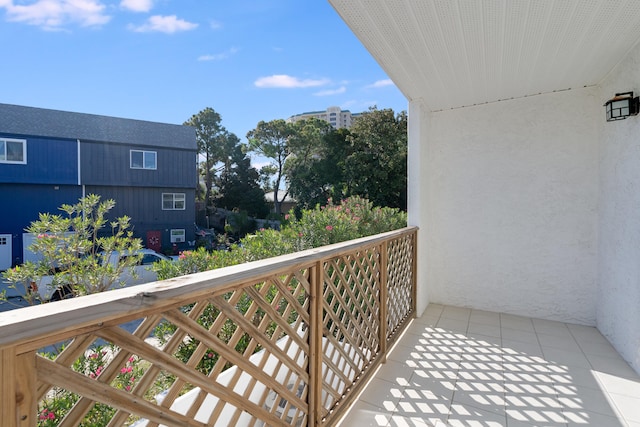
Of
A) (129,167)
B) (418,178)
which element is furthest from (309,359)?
(129,167)

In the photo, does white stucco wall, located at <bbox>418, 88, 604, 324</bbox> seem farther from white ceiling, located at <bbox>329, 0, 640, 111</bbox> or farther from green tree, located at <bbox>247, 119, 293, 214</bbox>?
green tree, located at <bbox>247, 119, 293, 214</bbox>

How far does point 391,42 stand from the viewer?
247 centimetres

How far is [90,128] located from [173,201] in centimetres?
444

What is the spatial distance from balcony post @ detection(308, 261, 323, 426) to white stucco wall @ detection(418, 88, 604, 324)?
2.55m

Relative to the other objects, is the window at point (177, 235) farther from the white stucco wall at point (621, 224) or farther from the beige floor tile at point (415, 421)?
the white stucco wall at point (621, 224)

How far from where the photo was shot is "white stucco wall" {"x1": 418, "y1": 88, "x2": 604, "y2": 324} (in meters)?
3.61

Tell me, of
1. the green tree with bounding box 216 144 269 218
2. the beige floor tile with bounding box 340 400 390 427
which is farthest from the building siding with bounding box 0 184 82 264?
the beige floor tile with bounding box 340 400 390 427

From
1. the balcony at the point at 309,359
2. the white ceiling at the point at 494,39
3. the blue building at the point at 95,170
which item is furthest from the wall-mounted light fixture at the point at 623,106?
the blue building at the point at 95,170

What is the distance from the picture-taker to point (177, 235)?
50.7 ft

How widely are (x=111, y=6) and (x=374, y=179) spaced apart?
1308 centimetres

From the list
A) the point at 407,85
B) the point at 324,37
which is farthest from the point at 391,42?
the point at 324,37

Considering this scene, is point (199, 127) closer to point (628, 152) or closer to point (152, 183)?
point (152, 183)

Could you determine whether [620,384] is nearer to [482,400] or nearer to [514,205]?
[482,400]

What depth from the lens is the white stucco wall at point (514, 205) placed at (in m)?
Answer: 3.61
